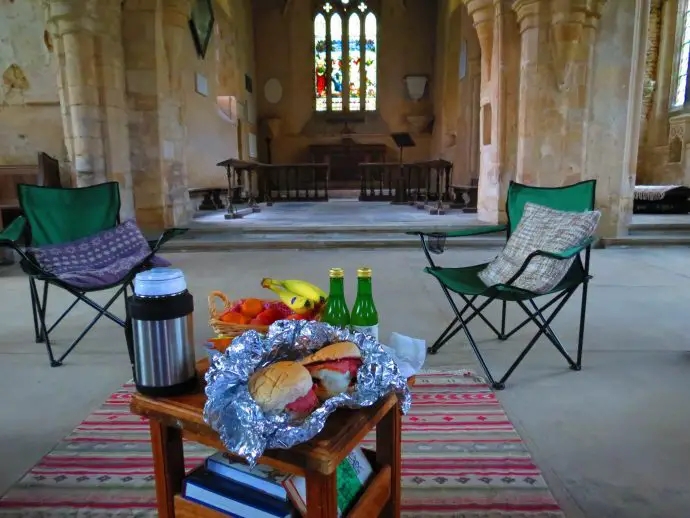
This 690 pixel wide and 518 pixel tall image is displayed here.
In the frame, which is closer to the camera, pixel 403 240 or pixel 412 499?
pixel 412 499

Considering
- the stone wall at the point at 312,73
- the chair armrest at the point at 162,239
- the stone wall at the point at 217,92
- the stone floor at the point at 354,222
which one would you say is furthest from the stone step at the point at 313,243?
the stone wall at the point at 312,73

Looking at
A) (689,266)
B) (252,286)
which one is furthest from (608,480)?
(689,266)

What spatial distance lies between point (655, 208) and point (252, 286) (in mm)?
7515

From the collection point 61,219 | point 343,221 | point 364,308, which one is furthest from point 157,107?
point 364,308

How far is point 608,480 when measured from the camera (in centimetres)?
146

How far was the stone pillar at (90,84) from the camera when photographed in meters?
5.15

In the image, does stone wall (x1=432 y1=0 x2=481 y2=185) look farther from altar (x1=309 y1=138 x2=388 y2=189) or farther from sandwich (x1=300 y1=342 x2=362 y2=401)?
sandwich (x1=300 y1=342 x2=362 y2=401)

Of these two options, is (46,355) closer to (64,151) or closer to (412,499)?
(412,499)

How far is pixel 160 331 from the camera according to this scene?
3.40 feet

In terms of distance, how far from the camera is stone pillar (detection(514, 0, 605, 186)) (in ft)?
17.3

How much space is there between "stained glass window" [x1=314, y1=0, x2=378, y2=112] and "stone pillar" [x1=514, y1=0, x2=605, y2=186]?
30.9 feet

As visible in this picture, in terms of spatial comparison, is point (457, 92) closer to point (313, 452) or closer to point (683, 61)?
point (683, 61)

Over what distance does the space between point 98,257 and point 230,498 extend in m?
2.10

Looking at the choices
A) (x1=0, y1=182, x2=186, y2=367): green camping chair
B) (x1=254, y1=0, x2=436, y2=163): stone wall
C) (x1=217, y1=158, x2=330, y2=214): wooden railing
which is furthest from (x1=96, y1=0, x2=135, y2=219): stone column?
(x1=254, y1=0, x2=436, y2=163): stone wall
